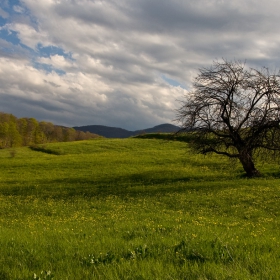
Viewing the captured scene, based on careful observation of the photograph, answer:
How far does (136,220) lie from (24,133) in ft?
462

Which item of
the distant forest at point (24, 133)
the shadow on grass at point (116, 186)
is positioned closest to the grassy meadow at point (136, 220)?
the shadow on grass at point (116, 186)

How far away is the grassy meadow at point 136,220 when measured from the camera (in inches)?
200

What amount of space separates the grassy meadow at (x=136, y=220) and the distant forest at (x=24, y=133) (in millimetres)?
64432

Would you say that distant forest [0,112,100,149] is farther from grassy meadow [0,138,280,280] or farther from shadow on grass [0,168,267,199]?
shadow on grass [0,168,267,199]

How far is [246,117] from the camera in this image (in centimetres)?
3053

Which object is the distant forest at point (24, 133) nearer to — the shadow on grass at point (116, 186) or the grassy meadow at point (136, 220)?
the grassy meadow at point (136, 220)

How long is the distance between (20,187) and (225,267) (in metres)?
30.2

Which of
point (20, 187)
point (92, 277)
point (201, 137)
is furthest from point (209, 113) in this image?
point (92, 277)

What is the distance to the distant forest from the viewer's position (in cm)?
12031

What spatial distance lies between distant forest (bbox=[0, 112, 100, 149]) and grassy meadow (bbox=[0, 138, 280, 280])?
64.4 meters

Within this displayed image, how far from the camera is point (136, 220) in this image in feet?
46.3

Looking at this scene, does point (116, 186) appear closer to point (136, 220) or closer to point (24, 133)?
point (136, 220)

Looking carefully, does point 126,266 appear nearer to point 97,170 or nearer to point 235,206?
point 235,206

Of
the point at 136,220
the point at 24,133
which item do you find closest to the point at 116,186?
the point at 136,220
